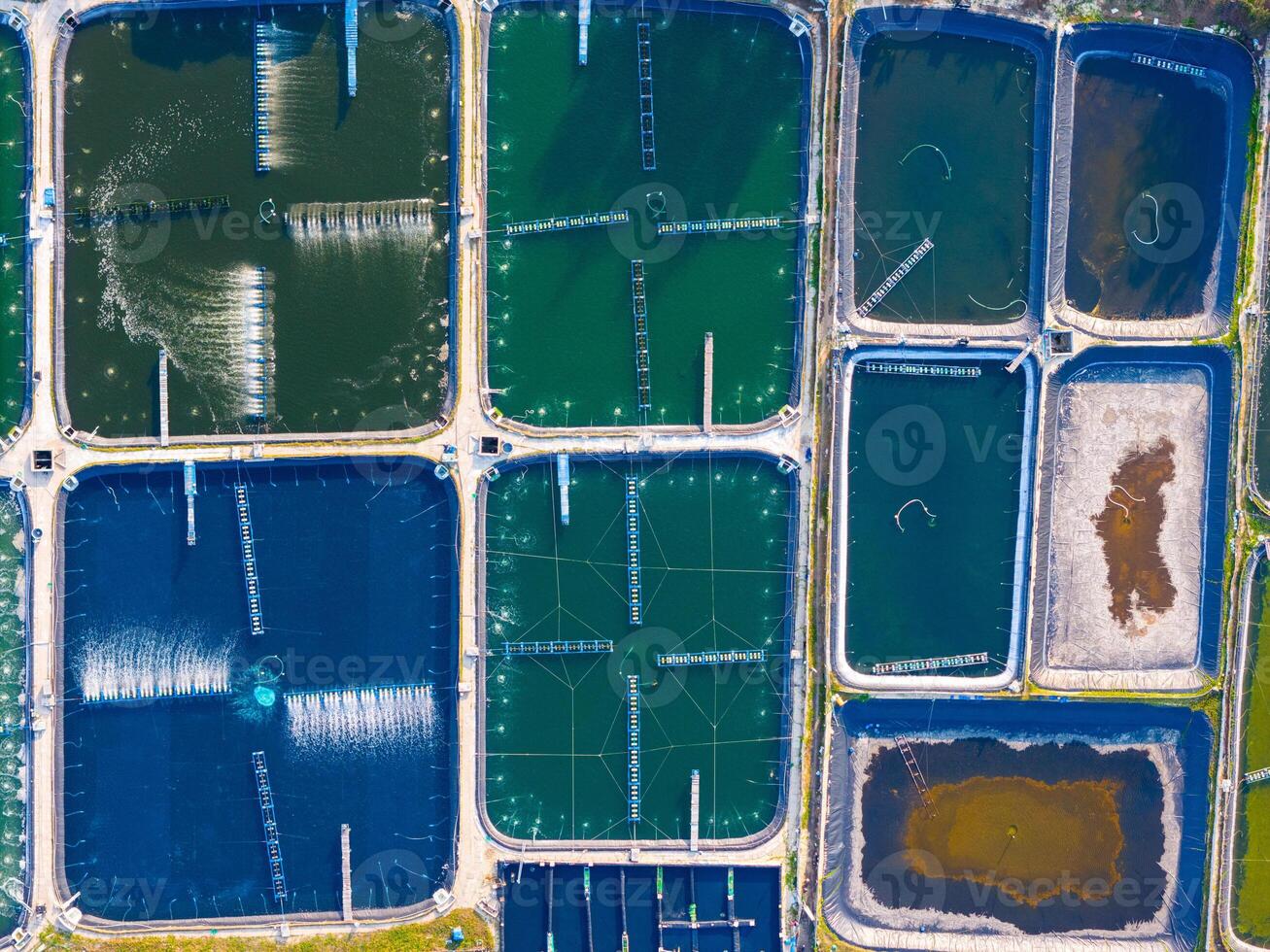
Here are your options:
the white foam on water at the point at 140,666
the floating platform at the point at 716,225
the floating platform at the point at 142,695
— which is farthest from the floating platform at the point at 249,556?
the floating platform at the point at 716,225

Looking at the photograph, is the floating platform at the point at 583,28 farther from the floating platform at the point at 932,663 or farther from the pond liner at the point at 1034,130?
the floating platform at the point at 932,663

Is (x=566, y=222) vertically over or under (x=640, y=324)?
over

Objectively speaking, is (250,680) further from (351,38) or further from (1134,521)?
(1134,521)

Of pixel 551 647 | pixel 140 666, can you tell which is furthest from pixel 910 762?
pixel 140 666

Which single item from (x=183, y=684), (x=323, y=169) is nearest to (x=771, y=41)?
(x=323, y=169)

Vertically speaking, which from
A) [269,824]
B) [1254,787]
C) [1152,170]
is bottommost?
[269,824]

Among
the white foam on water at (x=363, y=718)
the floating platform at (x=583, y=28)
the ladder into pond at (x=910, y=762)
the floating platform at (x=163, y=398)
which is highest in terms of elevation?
the floating platform at (x=583, y=28)
